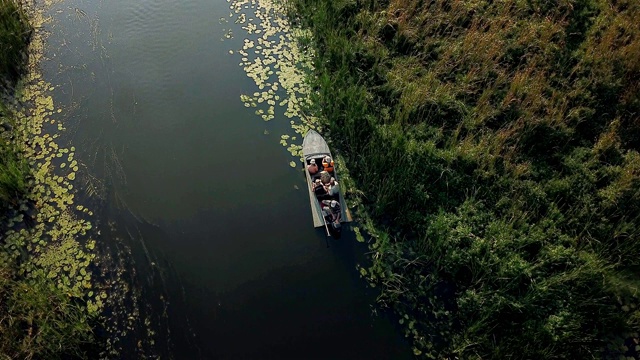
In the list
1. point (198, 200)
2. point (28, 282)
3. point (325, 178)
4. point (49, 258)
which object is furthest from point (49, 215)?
point (325, 178)

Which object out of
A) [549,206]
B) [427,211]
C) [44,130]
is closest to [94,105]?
[44,130]

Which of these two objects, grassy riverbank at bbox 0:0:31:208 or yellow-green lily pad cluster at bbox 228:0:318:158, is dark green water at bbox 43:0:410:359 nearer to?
yellow-green lily pad cluster at bbox 228:0:318:158

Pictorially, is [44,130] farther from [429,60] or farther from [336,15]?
[429,60]

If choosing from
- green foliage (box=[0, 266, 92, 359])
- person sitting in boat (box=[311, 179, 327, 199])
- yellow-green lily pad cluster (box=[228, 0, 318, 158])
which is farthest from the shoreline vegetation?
yellow-green lily pad cluster (box=[228, 0, 318, 158])

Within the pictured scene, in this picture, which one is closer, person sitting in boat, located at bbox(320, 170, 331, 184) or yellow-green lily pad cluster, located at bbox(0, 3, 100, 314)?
yellow-green lily pad cluster, located at bbox(0, 3, 100, 314)

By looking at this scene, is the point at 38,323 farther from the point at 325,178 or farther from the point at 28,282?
the point at 325,178

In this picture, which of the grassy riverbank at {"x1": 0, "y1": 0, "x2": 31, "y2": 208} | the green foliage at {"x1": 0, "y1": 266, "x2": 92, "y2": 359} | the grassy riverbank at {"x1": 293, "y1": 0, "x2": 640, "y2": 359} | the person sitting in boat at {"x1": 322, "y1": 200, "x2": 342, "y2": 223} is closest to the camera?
the green foliage at {"x1": 0, "y1": 266, "x2": 92, "y2": 359}
